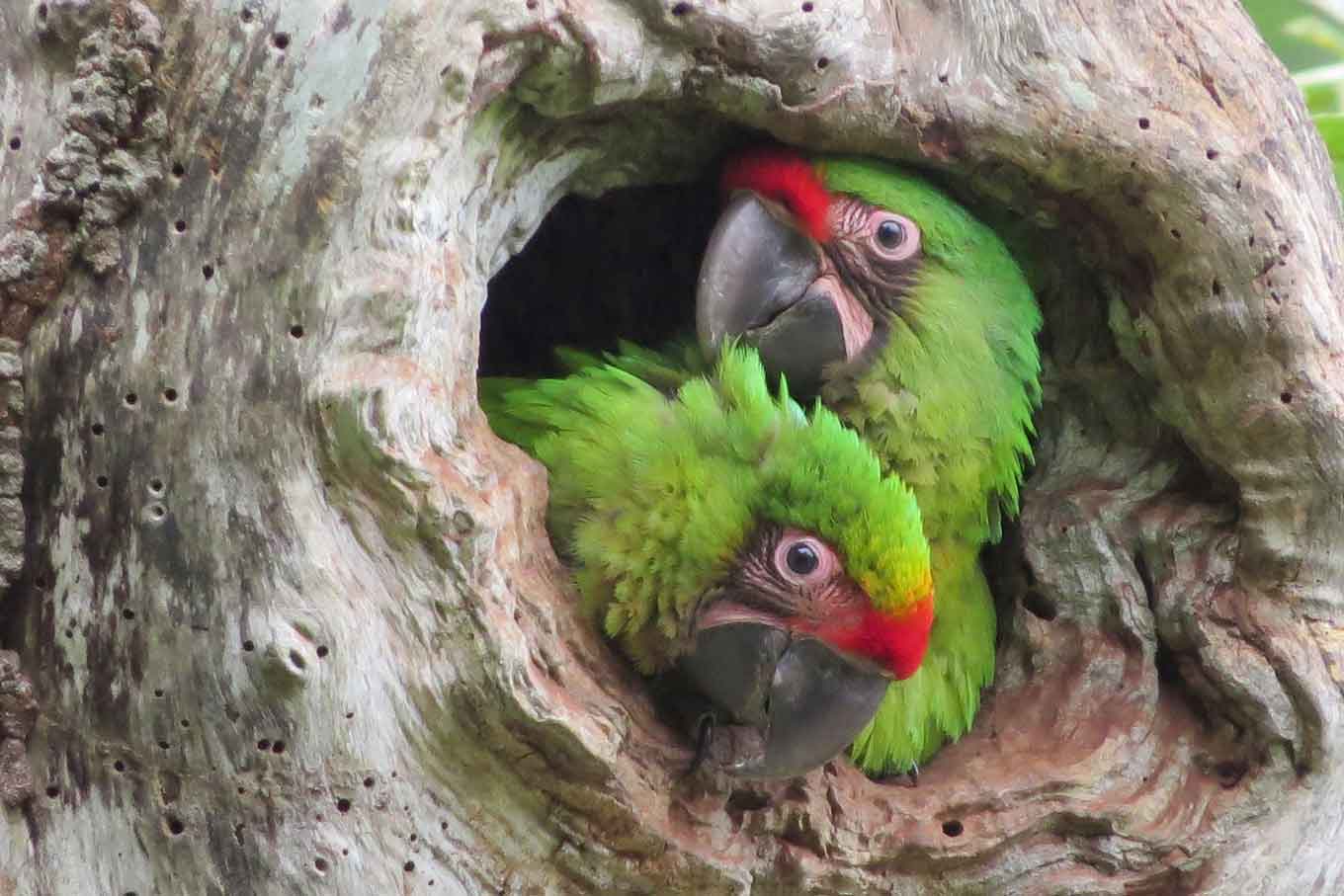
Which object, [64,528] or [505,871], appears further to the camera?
[505,871]

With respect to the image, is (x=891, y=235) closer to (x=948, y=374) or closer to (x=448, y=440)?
(x=948, y=374)

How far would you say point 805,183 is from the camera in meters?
2.88

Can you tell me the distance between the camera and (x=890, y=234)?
9.63ft

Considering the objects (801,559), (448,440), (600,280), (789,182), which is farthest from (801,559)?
(600,280)

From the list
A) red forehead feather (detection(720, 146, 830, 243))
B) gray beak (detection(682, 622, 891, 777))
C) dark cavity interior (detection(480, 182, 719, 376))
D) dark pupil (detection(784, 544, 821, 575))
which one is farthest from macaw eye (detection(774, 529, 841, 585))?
dark cavity interior (detection(480, 182, 719, 376))

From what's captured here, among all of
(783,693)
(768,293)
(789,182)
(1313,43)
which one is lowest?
(783,693)

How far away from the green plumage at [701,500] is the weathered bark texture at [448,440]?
16 centimetres

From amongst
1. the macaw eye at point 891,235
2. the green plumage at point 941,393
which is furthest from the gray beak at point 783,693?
the macaw eye at point 891,235

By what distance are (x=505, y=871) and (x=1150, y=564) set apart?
1.58m

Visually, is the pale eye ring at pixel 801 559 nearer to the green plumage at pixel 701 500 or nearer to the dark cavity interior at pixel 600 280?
the green plumage at pixel 701 500

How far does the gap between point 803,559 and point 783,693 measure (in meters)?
0.25

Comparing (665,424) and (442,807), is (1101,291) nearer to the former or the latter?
(665,424)

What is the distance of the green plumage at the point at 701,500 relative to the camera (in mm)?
2414

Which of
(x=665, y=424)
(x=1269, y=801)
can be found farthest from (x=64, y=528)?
(x=1269, y=801)
